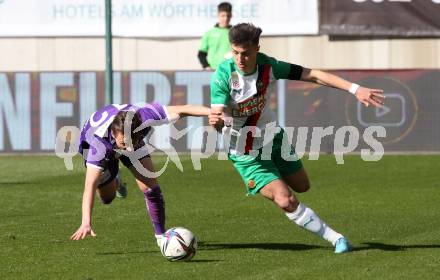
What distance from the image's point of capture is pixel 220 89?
31.6 ft

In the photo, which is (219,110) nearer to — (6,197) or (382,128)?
(6,197)

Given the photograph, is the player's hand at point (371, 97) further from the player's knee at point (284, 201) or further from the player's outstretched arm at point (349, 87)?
the player's knee at point (284, 201)

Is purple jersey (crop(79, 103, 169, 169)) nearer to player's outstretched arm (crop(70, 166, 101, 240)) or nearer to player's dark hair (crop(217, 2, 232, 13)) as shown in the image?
player's outstretched arm (crop(70, 166, 101, 240))

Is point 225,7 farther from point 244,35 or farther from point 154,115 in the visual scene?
point 244,35

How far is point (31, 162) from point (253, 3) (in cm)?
614

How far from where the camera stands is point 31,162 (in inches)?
804

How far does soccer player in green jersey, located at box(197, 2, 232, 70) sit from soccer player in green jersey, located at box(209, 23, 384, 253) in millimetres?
8670

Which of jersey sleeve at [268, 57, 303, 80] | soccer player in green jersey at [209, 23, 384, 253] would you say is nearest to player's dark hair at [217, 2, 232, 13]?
soccer player in green jersey at [209, 23, 384, 253]

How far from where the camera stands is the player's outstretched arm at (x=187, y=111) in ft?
32.3

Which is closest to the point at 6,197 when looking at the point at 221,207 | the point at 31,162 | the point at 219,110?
the point at 221,207

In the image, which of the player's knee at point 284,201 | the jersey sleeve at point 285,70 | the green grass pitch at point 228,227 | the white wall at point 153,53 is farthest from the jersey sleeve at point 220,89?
the white wall at point 153,53

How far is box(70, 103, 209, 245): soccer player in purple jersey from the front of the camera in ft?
32.3

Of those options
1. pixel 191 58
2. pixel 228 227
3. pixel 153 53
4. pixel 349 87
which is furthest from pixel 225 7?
pixel 349 87

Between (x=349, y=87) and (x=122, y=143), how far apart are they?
1.96 meters
